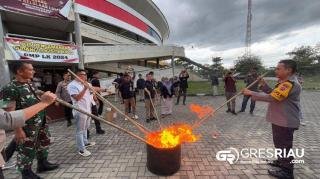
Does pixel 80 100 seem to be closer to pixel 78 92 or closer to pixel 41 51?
pixel 78 92

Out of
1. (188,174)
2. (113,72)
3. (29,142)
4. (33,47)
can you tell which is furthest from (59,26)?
(188,174)

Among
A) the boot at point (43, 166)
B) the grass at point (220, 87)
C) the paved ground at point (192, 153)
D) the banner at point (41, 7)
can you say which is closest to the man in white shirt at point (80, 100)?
the paved ground at point (192, 153)

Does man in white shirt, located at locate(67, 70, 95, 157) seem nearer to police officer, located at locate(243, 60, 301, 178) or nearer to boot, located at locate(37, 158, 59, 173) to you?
boot, located at locate(37, 158, 59, 173)

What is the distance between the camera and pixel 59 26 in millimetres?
16969

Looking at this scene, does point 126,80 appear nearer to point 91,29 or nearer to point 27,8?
point 27,8

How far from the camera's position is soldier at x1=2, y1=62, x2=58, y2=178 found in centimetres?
376

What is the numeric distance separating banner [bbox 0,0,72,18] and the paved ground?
7106 millimetres

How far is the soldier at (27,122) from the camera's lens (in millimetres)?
3762

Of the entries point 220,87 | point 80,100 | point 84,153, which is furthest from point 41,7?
point 220,87

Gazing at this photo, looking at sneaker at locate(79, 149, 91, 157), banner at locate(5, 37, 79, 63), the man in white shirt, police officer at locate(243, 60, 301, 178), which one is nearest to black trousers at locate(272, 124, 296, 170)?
police officer at locate(243, 60, 301, 178)

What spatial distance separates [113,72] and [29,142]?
22.2 meters

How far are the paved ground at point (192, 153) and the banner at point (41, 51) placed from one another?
17.4 feet

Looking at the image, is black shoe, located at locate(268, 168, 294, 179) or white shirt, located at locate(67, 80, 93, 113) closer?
black shoe, located at locate(268, 168, 294, 179)

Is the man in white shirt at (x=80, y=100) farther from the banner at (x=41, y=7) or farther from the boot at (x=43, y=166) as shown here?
the banner at (x=41, y=7)
